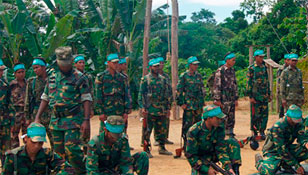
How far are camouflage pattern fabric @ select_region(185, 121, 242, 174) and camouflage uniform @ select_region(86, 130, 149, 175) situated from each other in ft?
2.69

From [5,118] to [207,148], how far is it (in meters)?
3.28

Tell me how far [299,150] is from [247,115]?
915 cm

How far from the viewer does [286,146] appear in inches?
240

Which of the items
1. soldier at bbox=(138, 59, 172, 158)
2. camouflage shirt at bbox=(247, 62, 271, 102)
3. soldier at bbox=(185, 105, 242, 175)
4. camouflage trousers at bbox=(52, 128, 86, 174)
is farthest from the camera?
camouflage shirt at bbox=(247, 62, 271, 102)


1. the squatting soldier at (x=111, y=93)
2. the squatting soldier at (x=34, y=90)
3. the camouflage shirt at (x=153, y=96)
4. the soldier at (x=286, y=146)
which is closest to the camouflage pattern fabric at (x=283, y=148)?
the soldier at (x=286, y=146)

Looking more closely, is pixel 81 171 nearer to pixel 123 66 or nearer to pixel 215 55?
pixel 123 66

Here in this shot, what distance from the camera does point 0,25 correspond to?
51.9 feet

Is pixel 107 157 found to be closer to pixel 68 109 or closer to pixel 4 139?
pixel 68 109

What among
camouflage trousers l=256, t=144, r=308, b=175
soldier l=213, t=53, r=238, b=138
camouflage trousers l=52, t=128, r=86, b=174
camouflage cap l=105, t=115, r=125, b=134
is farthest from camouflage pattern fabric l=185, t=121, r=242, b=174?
soldier l=213, t=53, r=238, b=138

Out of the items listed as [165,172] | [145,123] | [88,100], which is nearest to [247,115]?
[145,123]

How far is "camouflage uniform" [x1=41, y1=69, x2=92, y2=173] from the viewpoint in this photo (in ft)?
18.5

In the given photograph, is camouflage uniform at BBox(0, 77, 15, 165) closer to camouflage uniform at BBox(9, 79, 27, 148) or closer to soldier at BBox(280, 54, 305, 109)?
camouflage uniform at BBox(9, 79, 27, 148)

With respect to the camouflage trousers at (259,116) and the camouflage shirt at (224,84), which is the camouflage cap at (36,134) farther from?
the camouflage trousers at (259,116)

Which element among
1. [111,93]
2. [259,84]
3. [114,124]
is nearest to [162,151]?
[111,93]
